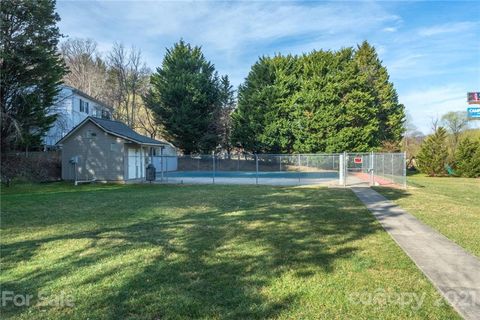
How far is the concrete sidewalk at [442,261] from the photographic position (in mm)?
3912

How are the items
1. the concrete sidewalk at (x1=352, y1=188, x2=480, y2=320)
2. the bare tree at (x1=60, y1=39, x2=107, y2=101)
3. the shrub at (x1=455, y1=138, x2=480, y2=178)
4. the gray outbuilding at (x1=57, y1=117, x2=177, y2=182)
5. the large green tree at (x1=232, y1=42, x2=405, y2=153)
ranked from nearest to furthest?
the concrete sidewalk at (x1=352, y1=188, x2=480, y2=320)
the gray outbuilding at (x1=57, y1=117, x2=177, y2=182)
the shrub at (x1=455, y1=138, x2=480, y2=178)
the large green tree at (x1=232, y1=42, x2=405, y2=153)
the bare tree at (x1=60, y1=39, x2=107, y2=101)

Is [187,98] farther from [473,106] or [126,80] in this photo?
[473,106]

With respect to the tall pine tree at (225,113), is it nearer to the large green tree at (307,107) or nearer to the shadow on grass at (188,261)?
the large green tree at (307,107)

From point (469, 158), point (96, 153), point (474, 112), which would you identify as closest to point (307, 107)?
point (474, 112)

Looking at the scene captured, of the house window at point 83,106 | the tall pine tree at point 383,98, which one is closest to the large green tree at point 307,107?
the tall pine tree at point 383,98

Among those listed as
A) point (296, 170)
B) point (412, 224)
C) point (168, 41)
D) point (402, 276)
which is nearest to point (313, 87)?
point (296, 170)

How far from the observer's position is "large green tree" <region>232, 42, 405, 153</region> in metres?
36.9

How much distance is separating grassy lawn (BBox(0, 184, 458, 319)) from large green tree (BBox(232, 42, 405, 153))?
93.5 ft

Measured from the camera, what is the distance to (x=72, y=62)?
45500 millimetres

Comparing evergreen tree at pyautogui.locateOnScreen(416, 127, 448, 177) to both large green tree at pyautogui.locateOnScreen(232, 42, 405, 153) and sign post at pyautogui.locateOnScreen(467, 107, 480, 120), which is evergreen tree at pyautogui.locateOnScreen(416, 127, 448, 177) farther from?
large green tree at pyautogui.locateOnScreen(232, 42, 405, 153)

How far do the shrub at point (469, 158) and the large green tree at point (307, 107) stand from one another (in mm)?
8211

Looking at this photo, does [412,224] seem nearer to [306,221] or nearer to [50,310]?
[306,221]

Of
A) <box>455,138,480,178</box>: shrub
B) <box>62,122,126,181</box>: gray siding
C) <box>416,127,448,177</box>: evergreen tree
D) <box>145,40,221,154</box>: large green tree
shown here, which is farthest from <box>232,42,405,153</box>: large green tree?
<box>62,122,126,181</box>: gray siding

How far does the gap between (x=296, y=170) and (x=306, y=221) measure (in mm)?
18217
